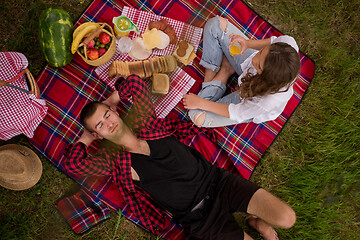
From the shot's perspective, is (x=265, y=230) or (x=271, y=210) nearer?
(x=271, y=210)

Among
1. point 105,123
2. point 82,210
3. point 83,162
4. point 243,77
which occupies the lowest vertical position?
point 82,210

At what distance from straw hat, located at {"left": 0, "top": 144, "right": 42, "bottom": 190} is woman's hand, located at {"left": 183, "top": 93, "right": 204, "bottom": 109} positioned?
65.0 inches

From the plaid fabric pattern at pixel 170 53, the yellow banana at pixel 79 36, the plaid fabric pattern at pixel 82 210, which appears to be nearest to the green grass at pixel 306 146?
the plaid fabric pattern at pixel 82 210

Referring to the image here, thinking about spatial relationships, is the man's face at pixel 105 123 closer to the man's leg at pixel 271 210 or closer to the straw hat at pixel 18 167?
the straw hat at pixel 18 167

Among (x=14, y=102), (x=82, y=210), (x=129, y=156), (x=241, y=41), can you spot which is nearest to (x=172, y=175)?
(x=129, y=156)

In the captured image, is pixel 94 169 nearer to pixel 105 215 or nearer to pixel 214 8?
pixel 105 215

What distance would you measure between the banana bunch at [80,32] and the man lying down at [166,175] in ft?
1.76

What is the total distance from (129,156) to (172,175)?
0.45 meters

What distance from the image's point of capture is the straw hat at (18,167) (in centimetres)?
256

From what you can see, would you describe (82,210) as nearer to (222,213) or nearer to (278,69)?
(222,213)

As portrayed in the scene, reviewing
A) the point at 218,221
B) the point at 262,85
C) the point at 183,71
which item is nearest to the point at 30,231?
the point at 218,221

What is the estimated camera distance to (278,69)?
80.1 inches

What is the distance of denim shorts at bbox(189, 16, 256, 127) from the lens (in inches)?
111

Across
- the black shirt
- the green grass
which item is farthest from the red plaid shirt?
the green grass
